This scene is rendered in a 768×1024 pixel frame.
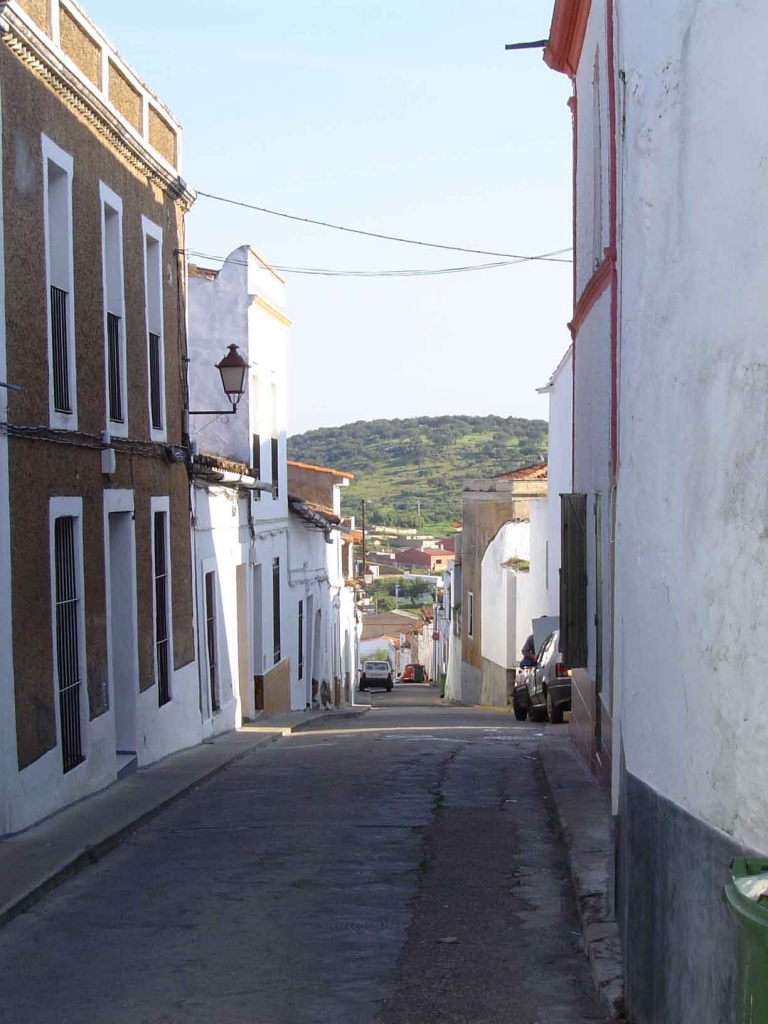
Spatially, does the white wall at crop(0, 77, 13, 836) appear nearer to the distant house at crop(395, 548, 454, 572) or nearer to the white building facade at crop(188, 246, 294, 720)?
the white building facade at crop(188, 246, 294, 720)

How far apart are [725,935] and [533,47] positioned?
11575 mm

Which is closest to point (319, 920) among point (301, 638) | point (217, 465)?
point (217, 465)

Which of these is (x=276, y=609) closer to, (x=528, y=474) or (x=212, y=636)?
(x=212, y=636)

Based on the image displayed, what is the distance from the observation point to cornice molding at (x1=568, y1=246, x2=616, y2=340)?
9.90m

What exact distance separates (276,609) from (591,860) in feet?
53.9

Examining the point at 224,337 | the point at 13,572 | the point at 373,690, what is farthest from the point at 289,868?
the point at 373,690

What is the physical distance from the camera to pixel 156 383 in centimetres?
1572

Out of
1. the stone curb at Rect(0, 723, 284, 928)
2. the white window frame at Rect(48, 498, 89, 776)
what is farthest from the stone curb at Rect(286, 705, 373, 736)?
the white window frame at Rect(48, 498, 89, 776)

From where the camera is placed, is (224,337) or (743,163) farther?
(224,337)

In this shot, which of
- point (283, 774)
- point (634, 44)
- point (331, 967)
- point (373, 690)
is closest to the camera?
point (634, 44)

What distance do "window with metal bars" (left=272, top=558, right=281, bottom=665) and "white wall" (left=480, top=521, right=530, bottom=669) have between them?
10477 millimetres

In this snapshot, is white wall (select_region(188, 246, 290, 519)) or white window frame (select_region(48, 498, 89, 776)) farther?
white wall (select_region(188, 246, 290, 519))

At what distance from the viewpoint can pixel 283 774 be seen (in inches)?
548

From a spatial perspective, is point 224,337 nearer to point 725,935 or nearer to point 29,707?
point 29,707
